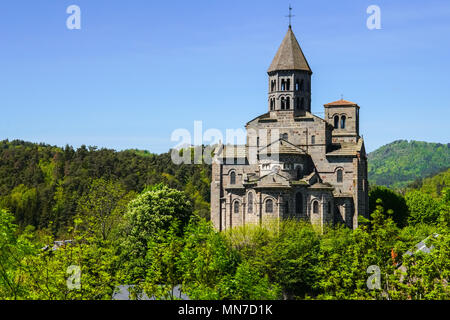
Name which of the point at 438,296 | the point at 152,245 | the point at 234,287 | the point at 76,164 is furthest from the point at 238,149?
the point at 76,164

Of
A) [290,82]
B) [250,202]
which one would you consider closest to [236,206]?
[250,202]

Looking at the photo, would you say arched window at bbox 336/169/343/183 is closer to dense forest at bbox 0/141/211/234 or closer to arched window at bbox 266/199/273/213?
arched window at bbox 266/199/273/213

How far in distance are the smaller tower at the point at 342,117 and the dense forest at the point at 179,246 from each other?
896cm

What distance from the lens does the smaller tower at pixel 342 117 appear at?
7112 centimetres

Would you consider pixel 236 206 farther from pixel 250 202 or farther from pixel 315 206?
pixel 315 206

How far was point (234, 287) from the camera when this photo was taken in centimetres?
2833

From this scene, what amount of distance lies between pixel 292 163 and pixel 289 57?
40.9 ft

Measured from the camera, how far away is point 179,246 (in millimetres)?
35875

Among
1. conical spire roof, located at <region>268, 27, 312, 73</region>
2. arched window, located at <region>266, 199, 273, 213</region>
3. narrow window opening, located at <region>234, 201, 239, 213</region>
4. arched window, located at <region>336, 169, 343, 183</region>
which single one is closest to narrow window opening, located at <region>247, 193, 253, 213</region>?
arched window, located at <region>266, 199, 273, 213</region>

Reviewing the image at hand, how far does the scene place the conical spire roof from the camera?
6794 centimetres

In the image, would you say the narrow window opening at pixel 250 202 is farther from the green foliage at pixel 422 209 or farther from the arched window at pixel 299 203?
the green foliage at pixel 422 209

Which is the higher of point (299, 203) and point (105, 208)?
point (299, 203)

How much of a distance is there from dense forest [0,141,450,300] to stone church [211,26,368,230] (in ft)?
8.18

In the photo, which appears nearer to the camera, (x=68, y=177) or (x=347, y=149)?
(x=347, y=149)
